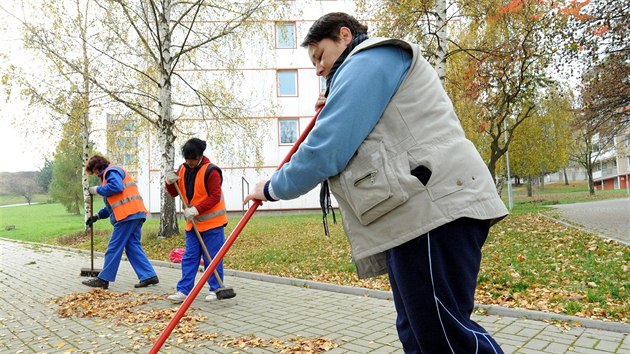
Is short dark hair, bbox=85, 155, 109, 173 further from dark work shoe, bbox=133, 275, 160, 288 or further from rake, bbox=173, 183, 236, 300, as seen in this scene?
rake, bbox=173, 183, 236, 300

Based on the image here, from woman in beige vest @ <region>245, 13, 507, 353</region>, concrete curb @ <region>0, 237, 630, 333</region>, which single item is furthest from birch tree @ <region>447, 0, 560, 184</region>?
woman in beige vest @ <region>245, 13, 507, 353</region>

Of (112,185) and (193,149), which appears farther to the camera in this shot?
(112,185)

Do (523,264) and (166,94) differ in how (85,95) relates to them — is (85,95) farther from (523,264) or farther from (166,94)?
(523,264)

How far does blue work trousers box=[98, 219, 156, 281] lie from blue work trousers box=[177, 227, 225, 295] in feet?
4.78

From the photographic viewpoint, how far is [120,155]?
1623 cm

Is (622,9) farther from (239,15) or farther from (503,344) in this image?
(503,344)

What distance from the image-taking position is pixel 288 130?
86.5ft

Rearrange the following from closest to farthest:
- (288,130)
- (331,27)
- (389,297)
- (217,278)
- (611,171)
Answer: (331,27) < (389,297) < (217,278) < (288,130) < (611,171)

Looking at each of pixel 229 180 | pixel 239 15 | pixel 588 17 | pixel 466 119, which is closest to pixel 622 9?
pixel 588 17

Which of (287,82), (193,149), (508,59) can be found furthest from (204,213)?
(287,82)

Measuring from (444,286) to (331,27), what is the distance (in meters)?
1.23

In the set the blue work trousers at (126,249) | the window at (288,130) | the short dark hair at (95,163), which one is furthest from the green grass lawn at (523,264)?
the window at (288,130)

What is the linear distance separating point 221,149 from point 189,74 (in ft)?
11.0

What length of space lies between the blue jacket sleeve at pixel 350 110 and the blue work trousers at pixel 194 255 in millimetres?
4292
